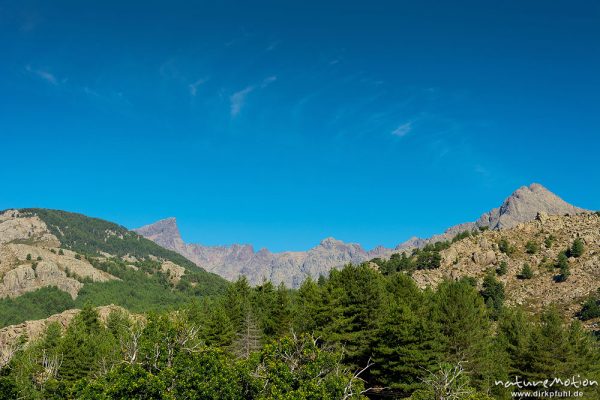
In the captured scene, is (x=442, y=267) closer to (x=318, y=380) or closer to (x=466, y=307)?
(x=466, y=307)

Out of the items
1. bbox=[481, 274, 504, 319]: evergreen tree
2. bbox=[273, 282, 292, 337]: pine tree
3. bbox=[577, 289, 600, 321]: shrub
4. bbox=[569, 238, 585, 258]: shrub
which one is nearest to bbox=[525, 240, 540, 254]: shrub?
bbox=[569, 238, 585, 258]: shrub

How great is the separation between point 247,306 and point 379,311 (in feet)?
107

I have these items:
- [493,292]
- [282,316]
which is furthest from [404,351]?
[493,292]

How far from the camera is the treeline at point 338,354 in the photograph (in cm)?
2931

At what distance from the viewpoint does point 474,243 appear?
528 ft

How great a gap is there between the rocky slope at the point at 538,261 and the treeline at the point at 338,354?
2534 inches

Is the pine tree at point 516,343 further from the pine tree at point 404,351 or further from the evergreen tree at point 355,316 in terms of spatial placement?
the evergreen tree at point 355,316

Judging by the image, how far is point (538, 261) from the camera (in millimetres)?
142125

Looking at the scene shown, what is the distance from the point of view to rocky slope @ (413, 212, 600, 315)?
126812mm

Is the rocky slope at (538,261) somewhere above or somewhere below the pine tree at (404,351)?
above

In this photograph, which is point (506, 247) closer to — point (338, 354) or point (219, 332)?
point (219, 332)

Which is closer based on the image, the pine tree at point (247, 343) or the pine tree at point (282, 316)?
the pine tree at point (247, 343)

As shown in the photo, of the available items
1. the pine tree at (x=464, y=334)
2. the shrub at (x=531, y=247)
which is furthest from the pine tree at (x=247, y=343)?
the shrub at (x=531, y=247)

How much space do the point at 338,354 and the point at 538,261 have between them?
13334 centimetres
